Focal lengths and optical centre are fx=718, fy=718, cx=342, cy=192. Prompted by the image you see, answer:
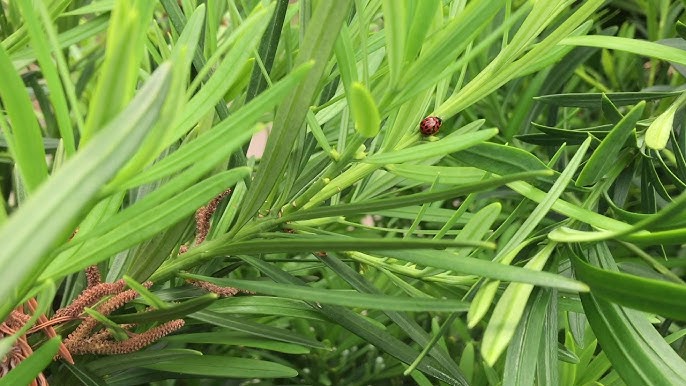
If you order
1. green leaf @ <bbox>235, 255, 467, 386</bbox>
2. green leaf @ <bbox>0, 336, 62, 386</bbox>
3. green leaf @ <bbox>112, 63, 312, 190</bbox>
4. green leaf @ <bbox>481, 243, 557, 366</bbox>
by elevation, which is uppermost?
green leaf @ <bbox>112, 63, 312, 190</bbox>

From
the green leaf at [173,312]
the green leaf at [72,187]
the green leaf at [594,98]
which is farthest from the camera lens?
the green leaf at [594,98]

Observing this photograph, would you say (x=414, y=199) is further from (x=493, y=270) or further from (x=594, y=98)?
(x=594, y=98)

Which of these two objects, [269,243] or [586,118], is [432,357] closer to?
[269,243]

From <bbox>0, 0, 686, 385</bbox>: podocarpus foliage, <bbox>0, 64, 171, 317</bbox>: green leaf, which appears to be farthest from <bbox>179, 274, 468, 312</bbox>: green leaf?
<bbox>0, 64, 171, 317</bbox>: green leaf

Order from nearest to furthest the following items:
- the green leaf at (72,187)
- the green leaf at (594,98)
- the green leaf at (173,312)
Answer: the green leaf at (72,187) < the green leaf at (173,312) < the green leaf at (594,98)

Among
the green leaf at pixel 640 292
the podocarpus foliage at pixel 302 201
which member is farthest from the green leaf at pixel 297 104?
the green leaf at pixel 640 292

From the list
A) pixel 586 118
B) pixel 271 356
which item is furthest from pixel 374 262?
pixel 586 118

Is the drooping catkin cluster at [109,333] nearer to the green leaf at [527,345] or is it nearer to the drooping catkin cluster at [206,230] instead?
the drooping catkin cluster at [206,230]

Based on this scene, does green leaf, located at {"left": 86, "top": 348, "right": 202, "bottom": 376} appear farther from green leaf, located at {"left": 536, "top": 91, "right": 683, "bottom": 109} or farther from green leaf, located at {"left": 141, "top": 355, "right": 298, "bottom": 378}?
green leaf, located at {"left": 536, "top": 91, "right": 683, "bottom": 109}
